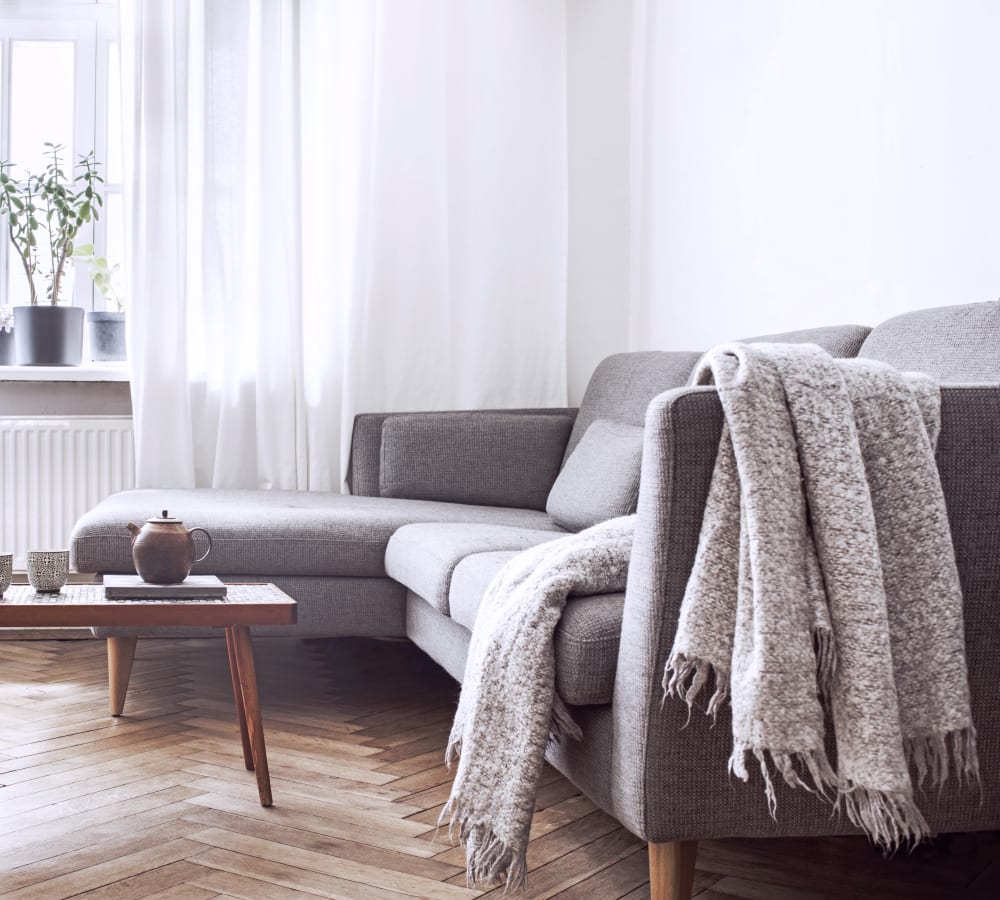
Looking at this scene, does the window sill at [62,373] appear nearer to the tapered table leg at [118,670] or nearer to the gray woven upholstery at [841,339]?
the tapered table leg at [118,670]

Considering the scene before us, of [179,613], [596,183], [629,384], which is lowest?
[179,613]

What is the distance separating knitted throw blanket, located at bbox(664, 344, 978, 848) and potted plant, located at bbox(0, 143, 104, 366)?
2.92m

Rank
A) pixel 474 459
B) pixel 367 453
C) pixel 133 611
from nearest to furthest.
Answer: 1. pixel 133 611
2. pixel 474 459
3. pixel 367 453

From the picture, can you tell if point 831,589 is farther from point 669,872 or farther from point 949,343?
point 949,343

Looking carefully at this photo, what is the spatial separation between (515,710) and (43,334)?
2.77 m

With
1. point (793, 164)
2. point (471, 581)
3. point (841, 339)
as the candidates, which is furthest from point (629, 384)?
point (471, 581)

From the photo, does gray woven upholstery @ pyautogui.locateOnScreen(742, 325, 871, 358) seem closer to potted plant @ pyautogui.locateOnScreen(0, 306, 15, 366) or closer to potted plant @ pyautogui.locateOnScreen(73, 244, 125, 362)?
potted plant @ pyautogui.locateOnScreen(73, 244, 125, 362)

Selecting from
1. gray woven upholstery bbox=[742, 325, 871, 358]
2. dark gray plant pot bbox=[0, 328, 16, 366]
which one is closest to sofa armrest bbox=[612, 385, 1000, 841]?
gray woven upholstery bbox=[742, 325, 871, 358]

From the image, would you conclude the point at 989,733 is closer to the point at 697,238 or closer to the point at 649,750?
the point at 649,750

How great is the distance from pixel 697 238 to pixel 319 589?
1.50 m

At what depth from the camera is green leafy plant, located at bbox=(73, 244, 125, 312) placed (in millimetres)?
3768

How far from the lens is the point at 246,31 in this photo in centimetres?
367

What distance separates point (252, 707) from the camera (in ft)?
6.43

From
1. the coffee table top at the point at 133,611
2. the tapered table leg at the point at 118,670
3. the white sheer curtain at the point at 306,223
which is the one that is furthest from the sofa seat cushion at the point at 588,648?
the white sheer curtain at the point at 306,223
